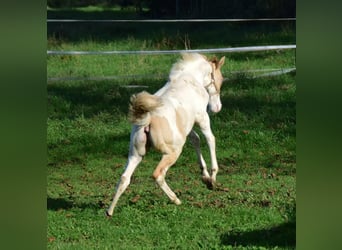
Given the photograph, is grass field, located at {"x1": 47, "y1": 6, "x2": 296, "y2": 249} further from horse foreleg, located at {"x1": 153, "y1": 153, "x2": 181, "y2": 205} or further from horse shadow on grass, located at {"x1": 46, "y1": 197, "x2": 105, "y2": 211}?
horse foreleg, located at {"x1": 153, "y1": 153, "x2": 181, "y2": 205}

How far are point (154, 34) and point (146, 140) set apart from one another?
1448 centimetres

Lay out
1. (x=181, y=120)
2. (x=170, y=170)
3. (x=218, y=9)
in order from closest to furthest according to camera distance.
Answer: (x=181, y=120) → (x=170, y=170) → (x=218, y=9)

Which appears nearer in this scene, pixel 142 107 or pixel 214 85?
pixel 142 107

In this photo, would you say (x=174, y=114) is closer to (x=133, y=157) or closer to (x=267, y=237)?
(x=133, y=157)

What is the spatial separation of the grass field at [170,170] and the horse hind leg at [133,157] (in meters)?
0.21

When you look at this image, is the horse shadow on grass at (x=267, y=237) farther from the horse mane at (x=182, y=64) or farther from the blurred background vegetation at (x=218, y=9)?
the blurred background vegetation at (x=218, y=9)

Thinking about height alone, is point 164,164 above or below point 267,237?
above

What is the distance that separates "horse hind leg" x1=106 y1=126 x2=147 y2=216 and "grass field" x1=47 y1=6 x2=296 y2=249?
0.21 m

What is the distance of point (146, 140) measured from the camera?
636 centimetres

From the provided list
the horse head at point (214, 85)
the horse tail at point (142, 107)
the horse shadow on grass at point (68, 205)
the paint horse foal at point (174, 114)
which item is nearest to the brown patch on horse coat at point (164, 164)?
the paint horse foal at point (174, 114)

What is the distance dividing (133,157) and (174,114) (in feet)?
1.83

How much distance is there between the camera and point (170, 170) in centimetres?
892

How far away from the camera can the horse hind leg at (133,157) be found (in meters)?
6.29

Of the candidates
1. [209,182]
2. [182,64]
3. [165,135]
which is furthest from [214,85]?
[165,135]
